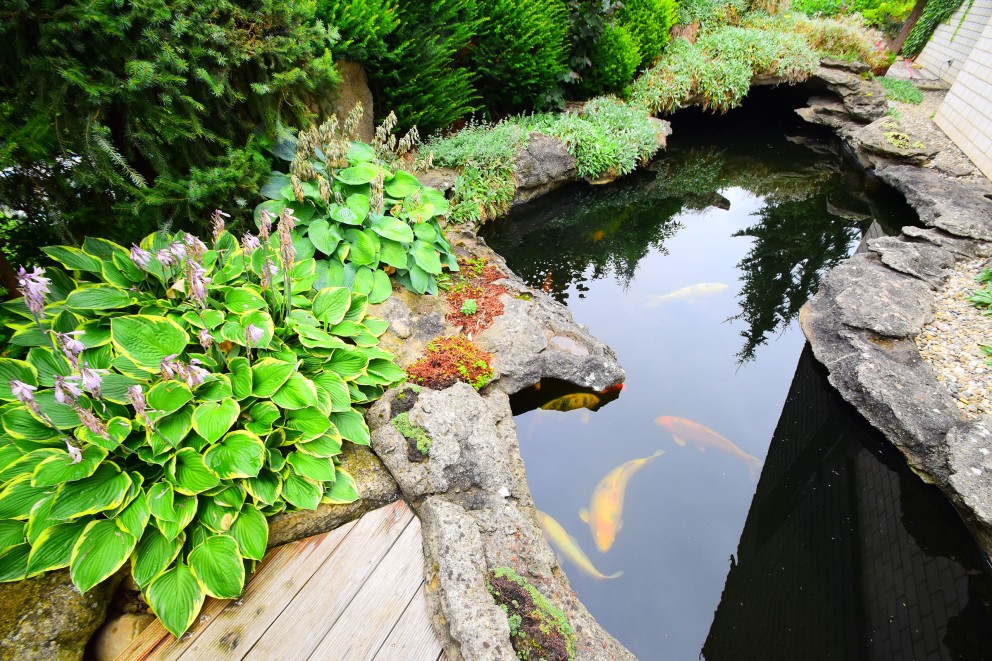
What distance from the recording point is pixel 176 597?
202 cm

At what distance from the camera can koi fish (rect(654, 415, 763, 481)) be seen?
3.78m

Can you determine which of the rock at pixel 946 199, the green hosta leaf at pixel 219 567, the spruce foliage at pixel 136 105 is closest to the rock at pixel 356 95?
the spruce foliage at pixel 136 105

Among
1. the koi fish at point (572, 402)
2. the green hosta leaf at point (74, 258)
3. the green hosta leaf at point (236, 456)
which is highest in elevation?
the green hosta leaf at point (74, 258)

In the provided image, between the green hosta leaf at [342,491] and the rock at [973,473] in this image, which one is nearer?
the green hosta leaf at [342,491]

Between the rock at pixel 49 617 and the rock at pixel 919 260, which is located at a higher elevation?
the rock at pixel 919 260

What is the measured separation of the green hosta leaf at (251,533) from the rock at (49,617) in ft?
1.64

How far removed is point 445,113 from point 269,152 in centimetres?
280

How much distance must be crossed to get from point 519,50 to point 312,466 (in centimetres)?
622

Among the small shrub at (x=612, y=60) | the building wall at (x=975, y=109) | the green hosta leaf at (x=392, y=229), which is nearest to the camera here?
the green hosta leaf at (x=392, y=229)

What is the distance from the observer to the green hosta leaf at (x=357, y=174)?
403cm

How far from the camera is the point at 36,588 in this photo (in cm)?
199

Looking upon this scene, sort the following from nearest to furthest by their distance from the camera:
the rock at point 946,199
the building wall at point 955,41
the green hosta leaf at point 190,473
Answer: the green hosta leaf at point 190,473
the rock at point 946,199
the building wall at point 955,41

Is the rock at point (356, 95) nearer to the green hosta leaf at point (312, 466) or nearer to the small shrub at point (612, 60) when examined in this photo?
the green hosta leaf at point (312, 466)

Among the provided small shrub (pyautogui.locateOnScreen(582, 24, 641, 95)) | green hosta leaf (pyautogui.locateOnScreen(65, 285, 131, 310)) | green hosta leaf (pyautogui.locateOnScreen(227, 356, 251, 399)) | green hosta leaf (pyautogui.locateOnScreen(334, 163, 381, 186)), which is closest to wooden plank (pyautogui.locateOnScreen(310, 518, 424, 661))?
green hosta leaf (pyautogui.locateOnScreen(227, 356, 251, 399))
